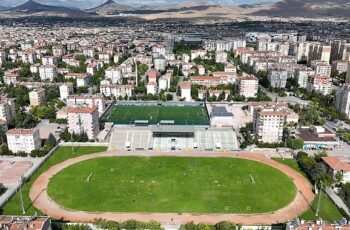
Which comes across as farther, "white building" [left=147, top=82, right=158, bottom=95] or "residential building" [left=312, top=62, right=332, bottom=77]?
"residential building" [left=312, top=62, right=332, bottom=77]

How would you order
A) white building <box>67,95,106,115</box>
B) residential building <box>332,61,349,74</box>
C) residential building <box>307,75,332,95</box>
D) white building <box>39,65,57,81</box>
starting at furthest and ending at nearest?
residential building <box>332,61,349,74</box> → white building <box>39,65,57,81</box> → residential building <box>307,75,332,95</box> → white building <box>67,95,106,115</box>

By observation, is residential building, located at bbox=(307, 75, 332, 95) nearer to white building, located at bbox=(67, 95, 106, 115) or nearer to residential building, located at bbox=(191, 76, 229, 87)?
residential building, located at bbox=(191, 76, 229, 87)

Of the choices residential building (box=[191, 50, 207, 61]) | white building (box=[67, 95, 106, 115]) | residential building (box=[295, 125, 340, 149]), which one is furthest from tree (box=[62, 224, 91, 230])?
residential building (box=[191, 50, 207, 61])

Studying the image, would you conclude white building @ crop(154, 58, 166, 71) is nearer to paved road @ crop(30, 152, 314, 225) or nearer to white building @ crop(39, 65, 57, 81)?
white building @ crop(39, 65, 57, 81)

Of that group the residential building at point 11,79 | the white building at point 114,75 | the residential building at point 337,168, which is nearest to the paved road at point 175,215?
the residential building at point 337,168

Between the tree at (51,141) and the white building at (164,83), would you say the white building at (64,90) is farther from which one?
the tree at (51,141)

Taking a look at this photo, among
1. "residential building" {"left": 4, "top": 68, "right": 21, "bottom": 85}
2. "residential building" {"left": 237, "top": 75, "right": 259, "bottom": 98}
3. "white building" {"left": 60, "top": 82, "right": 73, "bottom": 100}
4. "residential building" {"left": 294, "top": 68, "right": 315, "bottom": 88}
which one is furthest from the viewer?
"residential building" {"left": 294, "top": 68, "right": 315, "bottom": 88}

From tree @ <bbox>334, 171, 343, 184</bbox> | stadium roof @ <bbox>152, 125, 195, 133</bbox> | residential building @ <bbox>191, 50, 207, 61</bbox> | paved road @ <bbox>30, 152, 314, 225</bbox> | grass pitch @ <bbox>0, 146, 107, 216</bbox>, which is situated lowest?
paved road @ <bbox>30, 152, 314, 225</bbox>

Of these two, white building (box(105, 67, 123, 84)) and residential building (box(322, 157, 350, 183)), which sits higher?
white building (box(105, 67, 123, 84))
